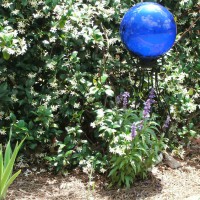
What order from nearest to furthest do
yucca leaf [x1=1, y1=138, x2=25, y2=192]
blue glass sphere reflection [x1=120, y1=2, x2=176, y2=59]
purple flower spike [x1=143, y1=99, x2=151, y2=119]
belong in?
yucca leaf [x1=1, y1=138, x2=25, y2=192] → purple flower spike [x1=143, y1=99, x2=151, y2=119] → blue glass sphere reflection [x1=120, y1=2, x2=176, y2=59]

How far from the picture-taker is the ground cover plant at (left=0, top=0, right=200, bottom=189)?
3.25m

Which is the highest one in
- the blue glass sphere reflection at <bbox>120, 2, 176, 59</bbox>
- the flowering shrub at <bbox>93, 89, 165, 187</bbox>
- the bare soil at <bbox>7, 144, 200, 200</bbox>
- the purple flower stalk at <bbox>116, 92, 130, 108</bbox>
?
the blue glass sphere reflection at <bbox>120, 2, 176, 59</bbox>

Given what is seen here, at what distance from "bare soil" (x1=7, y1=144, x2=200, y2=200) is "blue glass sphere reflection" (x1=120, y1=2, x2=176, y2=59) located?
95 centimetres

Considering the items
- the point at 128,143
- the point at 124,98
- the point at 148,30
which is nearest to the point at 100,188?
the point at 128,143

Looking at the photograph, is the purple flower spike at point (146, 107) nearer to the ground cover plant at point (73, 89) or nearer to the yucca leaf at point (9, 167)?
the ground cover plant at point (73, 89)

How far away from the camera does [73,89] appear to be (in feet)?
11.4

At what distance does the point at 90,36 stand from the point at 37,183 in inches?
46.2

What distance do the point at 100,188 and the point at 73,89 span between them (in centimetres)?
77

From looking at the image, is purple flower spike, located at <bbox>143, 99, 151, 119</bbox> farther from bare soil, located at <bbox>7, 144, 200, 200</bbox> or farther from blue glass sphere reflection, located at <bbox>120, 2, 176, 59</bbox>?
bare soil, located at <bbox>7, 144, 200, 200</bbox>

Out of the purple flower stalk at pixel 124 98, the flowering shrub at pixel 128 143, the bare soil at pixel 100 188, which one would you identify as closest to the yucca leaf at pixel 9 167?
the bare soil at pixel 100 188

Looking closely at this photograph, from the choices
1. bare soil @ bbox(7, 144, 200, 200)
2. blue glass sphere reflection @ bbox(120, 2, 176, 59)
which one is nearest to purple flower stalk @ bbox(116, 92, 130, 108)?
blue glass sphere reflection @ bbox(120, 2, 176, 59)

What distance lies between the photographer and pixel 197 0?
4168 millimetres

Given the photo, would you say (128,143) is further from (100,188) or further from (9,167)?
(9,167)

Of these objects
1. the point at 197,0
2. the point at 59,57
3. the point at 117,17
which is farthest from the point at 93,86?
the point at 197,0
